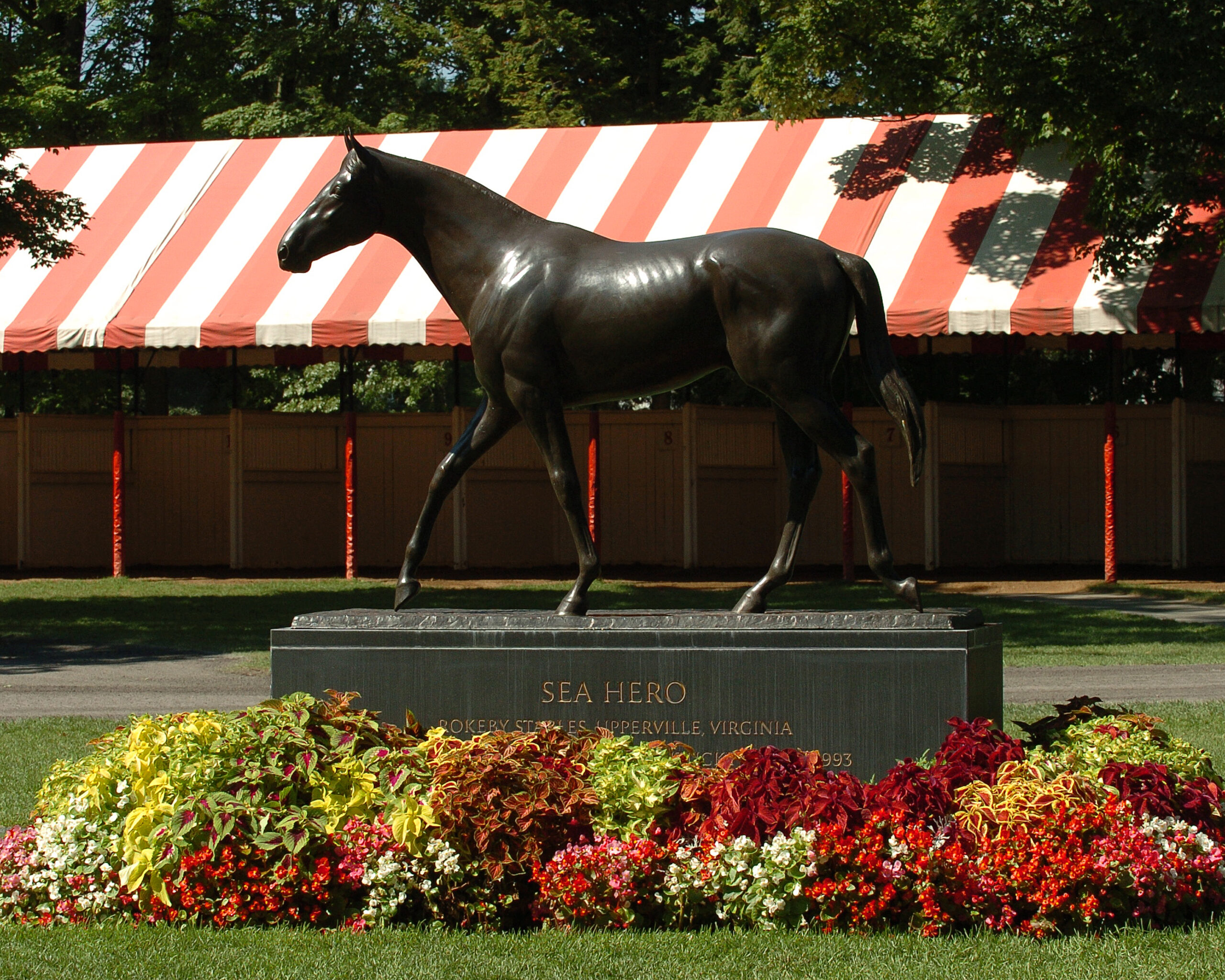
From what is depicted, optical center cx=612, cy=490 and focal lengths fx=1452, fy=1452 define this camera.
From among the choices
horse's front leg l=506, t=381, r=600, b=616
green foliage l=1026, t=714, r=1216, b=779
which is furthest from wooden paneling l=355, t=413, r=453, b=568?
green foliage l=1026, t=714, r=1216, b=779

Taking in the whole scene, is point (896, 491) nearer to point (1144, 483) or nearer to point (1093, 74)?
point (1144, 483)

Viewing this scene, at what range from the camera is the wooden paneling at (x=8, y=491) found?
22.1 metres

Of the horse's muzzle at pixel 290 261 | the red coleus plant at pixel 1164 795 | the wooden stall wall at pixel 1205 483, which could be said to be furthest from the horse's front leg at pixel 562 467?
the wooden stall wall at pixel 1205 483

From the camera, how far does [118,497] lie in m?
20.6

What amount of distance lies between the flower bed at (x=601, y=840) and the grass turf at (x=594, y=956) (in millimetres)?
129

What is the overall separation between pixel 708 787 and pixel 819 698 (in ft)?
2.85

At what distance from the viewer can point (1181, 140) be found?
14570 millimetres

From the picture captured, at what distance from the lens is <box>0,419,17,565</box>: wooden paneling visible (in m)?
22.1

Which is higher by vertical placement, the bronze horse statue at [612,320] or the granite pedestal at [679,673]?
the bronze horse statue at [612,320]

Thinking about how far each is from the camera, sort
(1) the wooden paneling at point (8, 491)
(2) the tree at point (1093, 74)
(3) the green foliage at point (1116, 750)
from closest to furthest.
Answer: (3) the green foliage at point (1116, 750) < (2) the tree at point (1093, 74) < (1) the wooden paneling at point (8, 491)

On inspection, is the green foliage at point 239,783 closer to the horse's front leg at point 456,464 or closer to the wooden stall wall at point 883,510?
the horse's front leg at point 456,464

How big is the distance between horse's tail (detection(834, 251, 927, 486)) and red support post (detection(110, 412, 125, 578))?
16.3 metres

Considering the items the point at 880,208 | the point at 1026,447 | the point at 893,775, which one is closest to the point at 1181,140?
the point at 880,208

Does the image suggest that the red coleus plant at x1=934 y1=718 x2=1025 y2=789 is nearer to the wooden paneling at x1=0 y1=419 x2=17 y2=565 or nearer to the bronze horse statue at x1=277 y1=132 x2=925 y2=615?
the bronze horse statue at x1=277 y1=132 x2=925 y2=615
